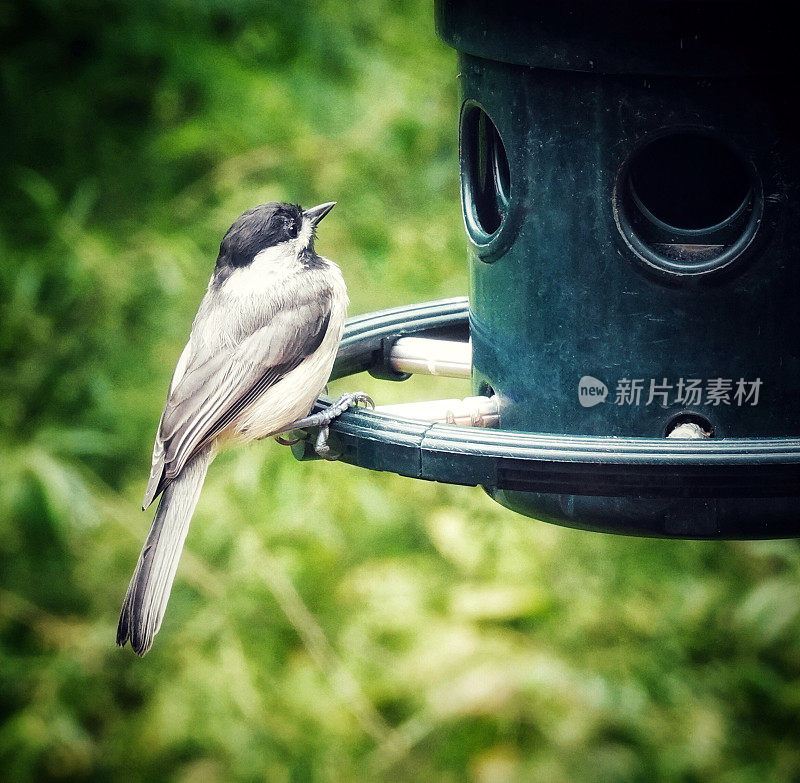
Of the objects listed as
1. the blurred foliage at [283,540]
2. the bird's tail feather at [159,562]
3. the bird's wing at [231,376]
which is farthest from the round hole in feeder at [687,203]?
the blurred foliage at [283,540]

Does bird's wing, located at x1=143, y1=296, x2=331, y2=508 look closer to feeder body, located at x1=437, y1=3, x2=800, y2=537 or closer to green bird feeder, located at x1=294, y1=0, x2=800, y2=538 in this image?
green bird feeder, located at x1=294, y1=0, x2=800, y2=538

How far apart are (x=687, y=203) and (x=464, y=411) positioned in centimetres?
61

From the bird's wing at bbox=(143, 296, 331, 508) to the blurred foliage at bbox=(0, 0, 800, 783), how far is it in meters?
1.21

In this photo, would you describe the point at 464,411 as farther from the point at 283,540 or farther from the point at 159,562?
the point at 283,540

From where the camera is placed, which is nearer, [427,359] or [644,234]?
[644,234]

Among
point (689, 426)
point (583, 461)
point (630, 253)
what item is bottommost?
point (583, 461)

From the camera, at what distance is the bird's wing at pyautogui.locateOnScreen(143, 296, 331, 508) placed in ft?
9.29

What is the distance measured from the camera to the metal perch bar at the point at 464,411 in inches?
104

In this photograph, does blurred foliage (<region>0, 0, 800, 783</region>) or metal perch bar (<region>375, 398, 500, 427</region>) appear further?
blurred foliage (<region>0, 0, 800, 783</region>)

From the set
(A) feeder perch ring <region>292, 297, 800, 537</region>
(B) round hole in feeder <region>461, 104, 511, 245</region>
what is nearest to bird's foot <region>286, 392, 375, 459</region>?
(A) feeder perch ring <region>292, 297, 800, 537</region>

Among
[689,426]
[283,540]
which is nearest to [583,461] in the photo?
[689,426]

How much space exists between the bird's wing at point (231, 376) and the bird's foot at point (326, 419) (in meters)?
0.27

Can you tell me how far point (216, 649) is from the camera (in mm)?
4305

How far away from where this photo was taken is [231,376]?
2932 mm
